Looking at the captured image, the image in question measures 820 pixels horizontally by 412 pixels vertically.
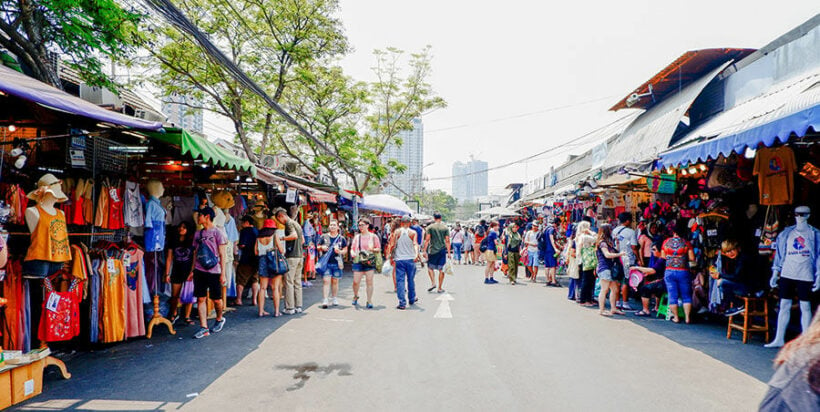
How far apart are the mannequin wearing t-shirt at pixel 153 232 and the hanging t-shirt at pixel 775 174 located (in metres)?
9.20

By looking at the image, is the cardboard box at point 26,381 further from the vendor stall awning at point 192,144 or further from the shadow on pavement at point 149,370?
the vendor stall awning at point 192,144

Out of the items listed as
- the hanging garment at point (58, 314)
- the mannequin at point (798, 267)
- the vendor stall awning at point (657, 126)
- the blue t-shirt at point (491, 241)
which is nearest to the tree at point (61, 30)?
the hanging garment at point (58, 314)

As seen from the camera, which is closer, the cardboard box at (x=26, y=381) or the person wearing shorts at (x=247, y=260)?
the cardboard box at (x=26, y=381)

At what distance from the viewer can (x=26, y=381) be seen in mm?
4160

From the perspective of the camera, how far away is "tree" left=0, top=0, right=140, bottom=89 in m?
7.42

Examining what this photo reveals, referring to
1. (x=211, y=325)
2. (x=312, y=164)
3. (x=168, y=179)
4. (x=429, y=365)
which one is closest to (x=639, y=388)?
(x=429, y=365)

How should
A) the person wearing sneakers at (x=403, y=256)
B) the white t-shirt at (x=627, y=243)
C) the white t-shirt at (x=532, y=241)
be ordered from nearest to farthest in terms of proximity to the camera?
the person wearing sneakers at (x=403, y=256)
the white t-shirt at (x=627, y=243)
the white t-shirt at (x=532, y=241)

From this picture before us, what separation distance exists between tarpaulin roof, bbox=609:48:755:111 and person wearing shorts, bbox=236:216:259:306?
11044mm

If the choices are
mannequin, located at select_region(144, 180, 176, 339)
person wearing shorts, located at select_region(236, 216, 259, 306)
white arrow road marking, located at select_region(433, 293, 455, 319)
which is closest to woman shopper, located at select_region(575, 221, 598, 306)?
white arrow road marking, located at select_region(433, 293, 455, 319)

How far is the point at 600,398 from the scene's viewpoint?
4.27 m

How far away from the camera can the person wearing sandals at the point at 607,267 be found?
8.34m

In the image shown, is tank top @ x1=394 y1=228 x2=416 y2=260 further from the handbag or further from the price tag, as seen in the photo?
the price tag

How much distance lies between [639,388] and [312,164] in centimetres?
2246

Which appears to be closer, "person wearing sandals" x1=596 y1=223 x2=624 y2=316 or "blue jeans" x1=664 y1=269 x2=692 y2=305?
"blue jeans" x1=664 y1=269 x2=692 y2=305
